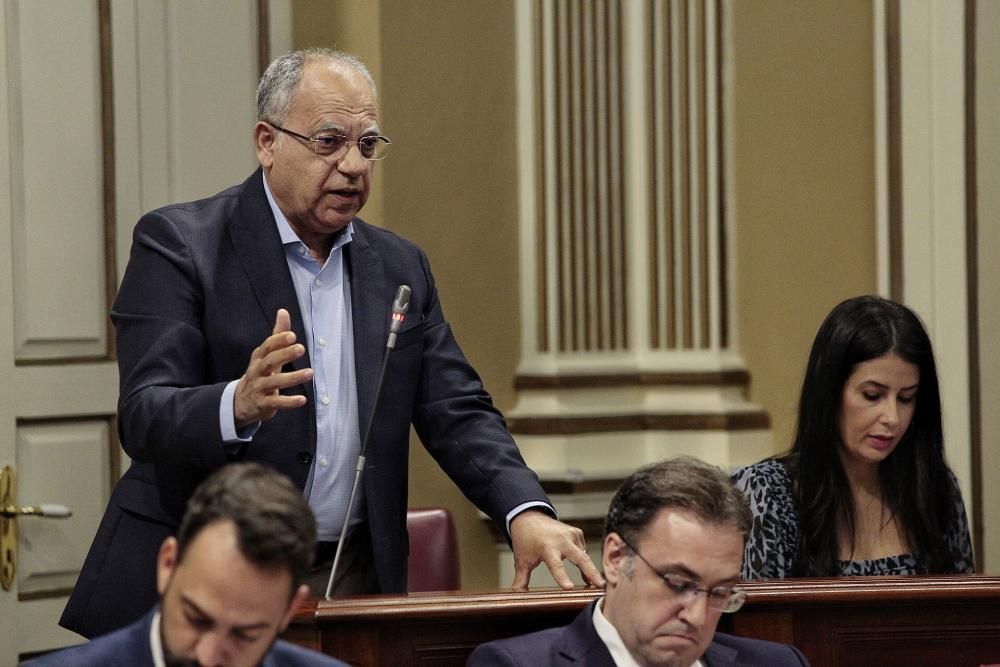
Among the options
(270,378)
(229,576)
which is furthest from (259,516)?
(270,378)

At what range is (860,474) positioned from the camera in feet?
9.79

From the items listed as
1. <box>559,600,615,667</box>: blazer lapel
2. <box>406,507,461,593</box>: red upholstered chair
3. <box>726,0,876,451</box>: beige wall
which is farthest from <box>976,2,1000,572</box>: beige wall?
<box>559,600,615,667</box>: blazer lapel

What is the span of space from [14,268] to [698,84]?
191 cm

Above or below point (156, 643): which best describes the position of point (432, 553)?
below

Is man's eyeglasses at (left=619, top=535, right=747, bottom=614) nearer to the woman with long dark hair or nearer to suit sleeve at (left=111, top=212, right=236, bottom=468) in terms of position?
suit sleeve at (left=111, top=212, right=236, bottom=468)

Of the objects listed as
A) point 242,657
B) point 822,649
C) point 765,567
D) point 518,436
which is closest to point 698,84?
point 518,436

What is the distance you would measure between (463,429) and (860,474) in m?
Answer: 0.86

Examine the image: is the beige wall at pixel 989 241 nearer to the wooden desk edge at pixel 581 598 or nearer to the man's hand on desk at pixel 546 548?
the wooden desk edge at pixel 581 598

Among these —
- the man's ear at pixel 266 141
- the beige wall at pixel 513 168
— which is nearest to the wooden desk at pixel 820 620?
the man's ear at pixel 266 141

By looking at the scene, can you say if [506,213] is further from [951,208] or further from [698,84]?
[951,208]

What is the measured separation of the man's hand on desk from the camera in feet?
7.65

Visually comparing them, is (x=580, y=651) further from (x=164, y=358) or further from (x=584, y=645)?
(x=164, y=358)

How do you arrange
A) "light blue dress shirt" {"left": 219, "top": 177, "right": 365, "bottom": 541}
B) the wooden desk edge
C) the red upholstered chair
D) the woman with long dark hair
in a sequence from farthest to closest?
the red upholstered chair < the woman with long dark hair < "light blue dress shirt" {"left": 219, "top": 177, "right": 365, "bottom": 541} < the wooden desk edge

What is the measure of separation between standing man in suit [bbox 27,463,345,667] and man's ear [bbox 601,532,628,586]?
0.67 meters
